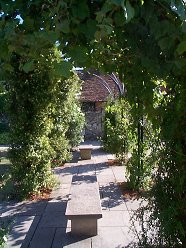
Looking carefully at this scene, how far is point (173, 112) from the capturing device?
10.3 feet

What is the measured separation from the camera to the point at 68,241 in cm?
506

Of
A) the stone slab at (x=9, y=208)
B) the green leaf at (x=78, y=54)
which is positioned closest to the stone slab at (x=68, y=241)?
the stone slab at (x=9, y=208)

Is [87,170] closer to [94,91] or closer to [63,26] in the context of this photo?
[63,26]

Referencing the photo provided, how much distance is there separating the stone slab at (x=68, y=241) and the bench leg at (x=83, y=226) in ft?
0.33

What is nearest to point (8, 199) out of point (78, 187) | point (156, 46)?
point (78, 187)

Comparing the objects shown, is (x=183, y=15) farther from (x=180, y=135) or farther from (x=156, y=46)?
(x=180, y=135)

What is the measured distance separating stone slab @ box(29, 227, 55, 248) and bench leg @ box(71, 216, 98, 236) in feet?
1.30

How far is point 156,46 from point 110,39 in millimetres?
694

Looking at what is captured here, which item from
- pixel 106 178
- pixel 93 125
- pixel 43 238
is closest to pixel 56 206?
pixel 43 238

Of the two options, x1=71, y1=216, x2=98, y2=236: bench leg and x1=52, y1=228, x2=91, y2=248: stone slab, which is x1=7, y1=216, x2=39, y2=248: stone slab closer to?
x1=52, y1=228, x2=91, y2=248: stone slab

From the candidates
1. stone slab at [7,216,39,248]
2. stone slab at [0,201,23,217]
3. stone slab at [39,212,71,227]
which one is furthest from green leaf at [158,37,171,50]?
stone slab at [0,201,23,217]

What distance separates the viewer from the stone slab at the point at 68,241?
4.90 meters

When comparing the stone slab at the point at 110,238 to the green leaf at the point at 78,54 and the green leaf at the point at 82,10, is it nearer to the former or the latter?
the green leaf at the point at 78,54

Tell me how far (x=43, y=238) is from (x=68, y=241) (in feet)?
1.71
